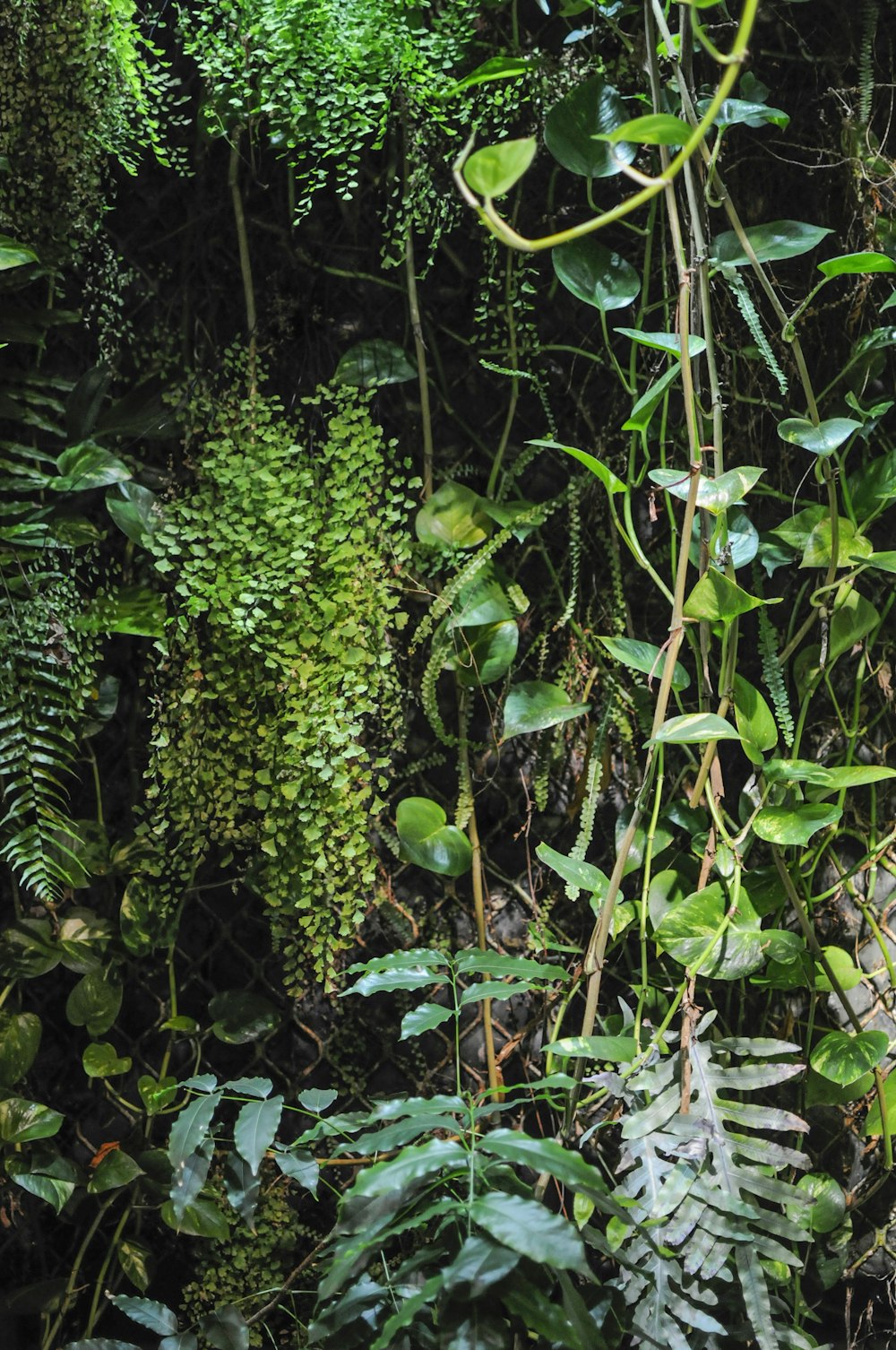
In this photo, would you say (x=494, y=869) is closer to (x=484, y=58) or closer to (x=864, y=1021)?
(x=864, y=1021)

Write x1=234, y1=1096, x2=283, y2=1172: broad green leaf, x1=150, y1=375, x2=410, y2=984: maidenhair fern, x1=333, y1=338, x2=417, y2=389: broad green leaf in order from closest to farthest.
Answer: x1=234, y1=1096, x2=283, y2=1172: broad green leaf
x1=150, y1=375, x2=410, y2=984: maidenhair fern
x1=333, y1=338, x2=417, y2=389: broad green leaf

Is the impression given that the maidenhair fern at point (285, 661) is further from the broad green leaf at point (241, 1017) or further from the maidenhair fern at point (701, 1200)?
the maidenhair fern at point (701, 1200)

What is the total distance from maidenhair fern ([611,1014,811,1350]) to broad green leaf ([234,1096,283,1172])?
0.36 metres

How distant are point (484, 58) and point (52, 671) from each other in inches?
40.2

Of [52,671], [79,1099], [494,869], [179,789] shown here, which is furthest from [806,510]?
[79,1099]

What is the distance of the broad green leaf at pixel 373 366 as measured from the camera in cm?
147

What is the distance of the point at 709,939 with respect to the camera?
4.07 feet

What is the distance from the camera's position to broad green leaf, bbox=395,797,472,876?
4.61 feet

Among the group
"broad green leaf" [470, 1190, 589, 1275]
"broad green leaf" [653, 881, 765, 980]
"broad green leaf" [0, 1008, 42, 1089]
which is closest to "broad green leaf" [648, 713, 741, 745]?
"broad green leaf" [653, 881, 765, 980]

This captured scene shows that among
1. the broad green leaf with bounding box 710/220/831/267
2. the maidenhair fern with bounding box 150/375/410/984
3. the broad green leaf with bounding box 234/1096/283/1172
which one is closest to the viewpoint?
the broad green leaf with bounding box 234/1096/283/1172

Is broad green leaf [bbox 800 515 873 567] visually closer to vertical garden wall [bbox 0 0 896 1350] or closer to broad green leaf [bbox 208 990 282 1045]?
vertical garden wall [bbox 0 0 896 1350]

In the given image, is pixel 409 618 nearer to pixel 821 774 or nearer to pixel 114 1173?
pixel 821 774

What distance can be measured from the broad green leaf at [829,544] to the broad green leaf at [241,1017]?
96 cm

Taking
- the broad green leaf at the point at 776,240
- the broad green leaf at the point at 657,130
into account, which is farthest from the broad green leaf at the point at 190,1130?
the broad green leaf at the point at 776,240
